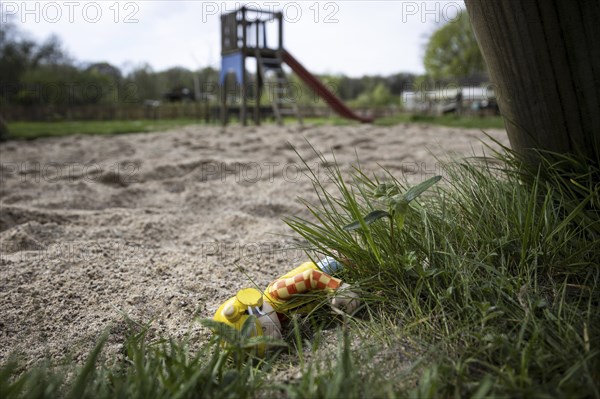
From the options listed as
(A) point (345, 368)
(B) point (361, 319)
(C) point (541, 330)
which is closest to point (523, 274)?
(C) point (541, 330)

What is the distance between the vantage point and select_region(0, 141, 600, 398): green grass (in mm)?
877

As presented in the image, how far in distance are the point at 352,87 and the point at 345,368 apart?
159 feet

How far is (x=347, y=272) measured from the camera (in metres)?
1.45

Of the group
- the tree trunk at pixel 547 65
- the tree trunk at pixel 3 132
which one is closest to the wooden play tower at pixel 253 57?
the tree trunk at pixel 3 132

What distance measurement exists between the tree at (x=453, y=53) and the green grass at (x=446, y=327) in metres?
34.5

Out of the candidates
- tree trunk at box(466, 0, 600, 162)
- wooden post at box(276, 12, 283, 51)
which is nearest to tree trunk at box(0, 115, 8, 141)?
wooden post at box(276, 12, 283, 51)

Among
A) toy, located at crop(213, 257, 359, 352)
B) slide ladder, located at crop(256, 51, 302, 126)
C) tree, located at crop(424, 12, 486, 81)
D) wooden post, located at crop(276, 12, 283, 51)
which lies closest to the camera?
toy, located at crop(213, 257, 359, 352)

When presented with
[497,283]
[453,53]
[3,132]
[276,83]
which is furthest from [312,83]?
[453,53]

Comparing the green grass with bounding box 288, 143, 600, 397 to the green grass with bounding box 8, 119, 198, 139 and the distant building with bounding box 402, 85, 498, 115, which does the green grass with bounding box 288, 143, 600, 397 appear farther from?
the distant building with bounding box 402, 85, 498, 115

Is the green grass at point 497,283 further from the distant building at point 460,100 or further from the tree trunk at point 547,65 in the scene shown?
the distant building at point 460,100

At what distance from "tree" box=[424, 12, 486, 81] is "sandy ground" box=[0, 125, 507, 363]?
32.0 metres

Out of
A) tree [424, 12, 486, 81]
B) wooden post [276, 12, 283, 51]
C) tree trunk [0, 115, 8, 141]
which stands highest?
tree [424, 12, 486, 81]

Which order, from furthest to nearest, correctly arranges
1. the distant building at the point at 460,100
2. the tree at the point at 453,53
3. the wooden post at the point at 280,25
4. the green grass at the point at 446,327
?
the tree at the point at 453,53, the distant building at the point at 460,100, the wooden post at the point at 280,25, the green grass at the point at 446,327

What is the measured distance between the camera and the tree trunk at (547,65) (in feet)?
4.48
